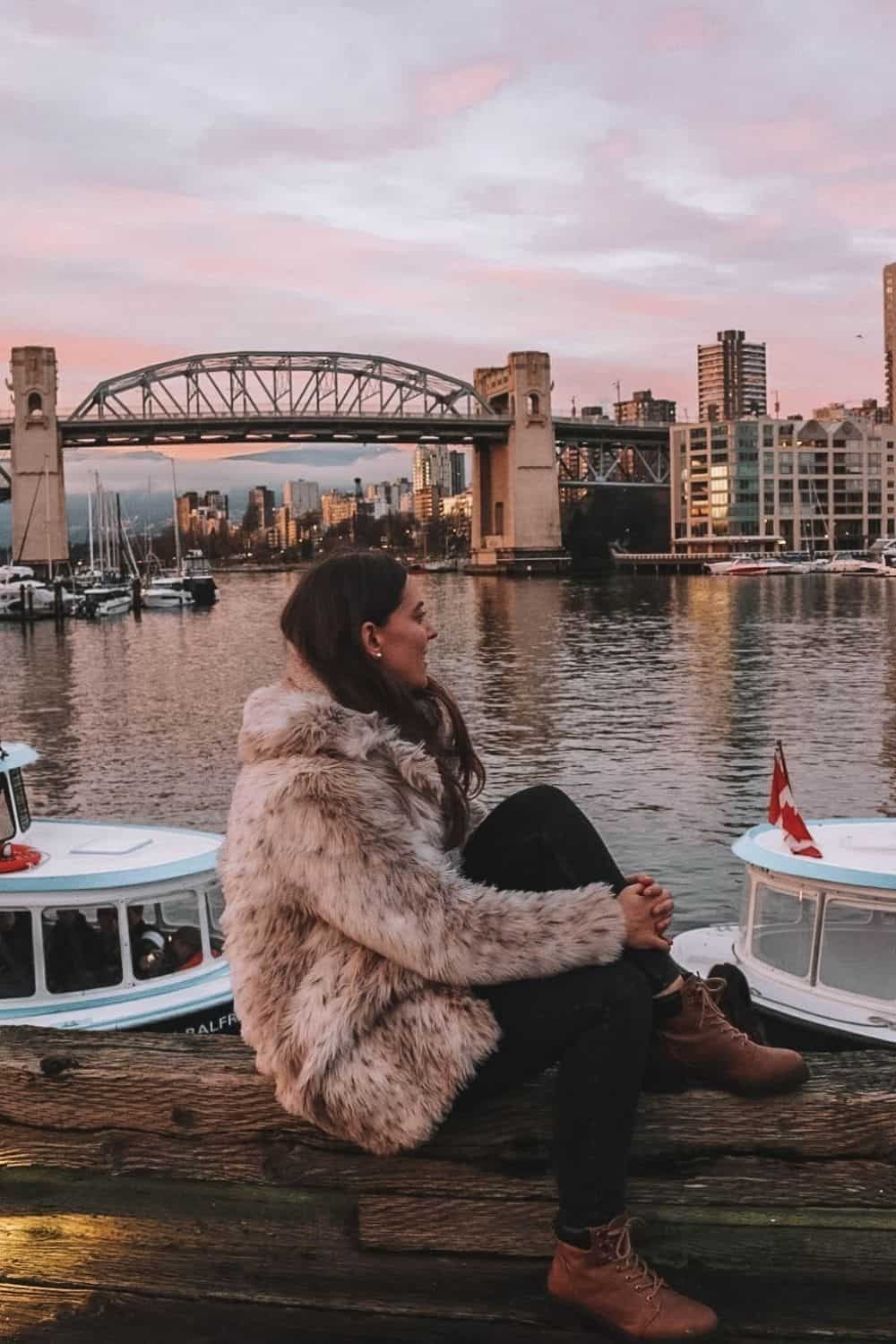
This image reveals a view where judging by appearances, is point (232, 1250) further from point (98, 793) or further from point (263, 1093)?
point (98, 793)

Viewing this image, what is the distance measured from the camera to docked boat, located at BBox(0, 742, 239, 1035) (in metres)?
8.11

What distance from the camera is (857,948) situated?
7.86 m

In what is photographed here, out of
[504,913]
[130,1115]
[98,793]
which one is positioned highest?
[504,913]

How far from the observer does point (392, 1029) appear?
2.64 metres

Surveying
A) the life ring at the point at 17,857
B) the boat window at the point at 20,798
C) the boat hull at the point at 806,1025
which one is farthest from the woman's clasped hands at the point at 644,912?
the boat window at the point at 20,798

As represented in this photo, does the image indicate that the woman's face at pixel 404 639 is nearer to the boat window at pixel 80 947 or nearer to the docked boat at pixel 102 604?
the boat window at pixel 80 947

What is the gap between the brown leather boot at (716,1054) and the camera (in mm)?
2854

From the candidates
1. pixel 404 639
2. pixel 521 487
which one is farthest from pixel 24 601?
pixel 404 639

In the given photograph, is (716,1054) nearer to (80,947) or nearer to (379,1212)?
(379,1212)

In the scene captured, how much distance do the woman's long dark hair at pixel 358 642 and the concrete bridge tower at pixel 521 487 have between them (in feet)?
367

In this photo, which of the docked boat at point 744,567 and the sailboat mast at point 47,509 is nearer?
the sailboat mast at point 47,509

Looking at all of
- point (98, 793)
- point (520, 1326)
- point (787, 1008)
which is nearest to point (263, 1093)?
point (520, 1326)

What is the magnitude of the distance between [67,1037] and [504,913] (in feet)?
4.26

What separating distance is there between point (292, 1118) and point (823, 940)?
5.54 meters
